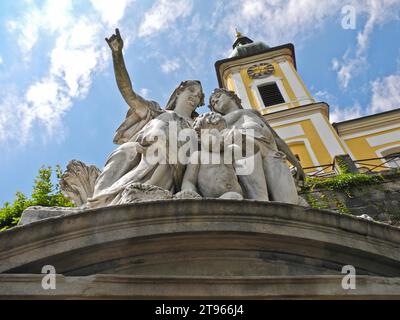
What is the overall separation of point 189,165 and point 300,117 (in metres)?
24.0

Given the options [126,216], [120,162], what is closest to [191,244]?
[126,216]

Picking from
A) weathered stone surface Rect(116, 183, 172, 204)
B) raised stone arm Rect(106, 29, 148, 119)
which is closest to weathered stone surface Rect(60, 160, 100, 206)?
raised stone arm Rect(106, 29, 148, 119)

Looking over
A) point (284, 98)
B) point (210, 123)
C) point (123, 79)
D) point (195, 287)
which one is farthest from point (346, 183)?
point (284, 98)

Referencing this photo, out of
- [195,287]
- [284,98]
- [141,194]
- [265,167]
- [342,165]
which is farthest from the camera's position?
[284,98]

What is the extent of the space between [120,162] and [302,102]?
25.7 meters

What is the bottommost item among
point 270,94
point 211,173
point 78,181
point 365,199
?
point 211,173

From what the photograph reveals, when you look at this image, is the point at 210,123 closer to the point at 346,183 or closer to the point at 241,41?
the point at 346,183

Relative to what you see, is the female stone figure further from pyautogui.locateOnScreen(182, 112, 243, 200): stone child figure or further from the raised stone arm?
pyautogui.locateOnScreen(182, 112, 243, 200): stone child figure

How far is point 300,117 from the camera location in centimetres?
2742

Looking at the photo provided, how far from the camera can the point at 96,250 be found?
3.34 meters

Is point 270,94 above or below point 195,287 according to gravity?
above

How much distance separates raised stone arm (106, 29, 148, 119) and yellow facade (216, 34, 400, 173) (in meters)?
18.3

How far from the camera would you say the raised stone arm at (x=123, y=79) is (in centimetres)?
548

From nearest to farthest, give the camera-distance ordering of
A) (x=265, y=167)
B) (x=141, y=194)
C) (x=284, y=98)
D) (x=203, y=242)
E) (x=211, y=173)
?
(x=203, y=242)
(x=141, y=194)
(x=211, y=173)
(x=265, y=167)
(x=284, y=98)
